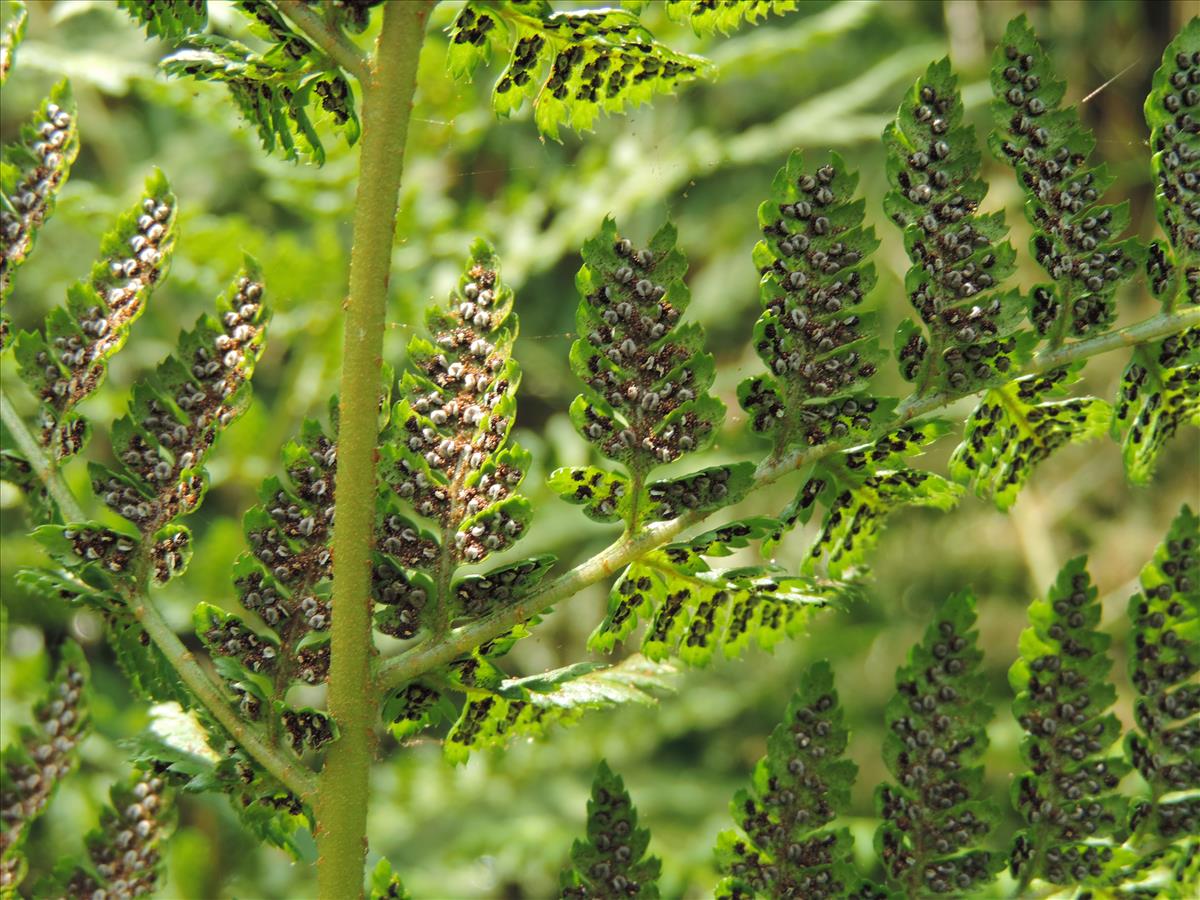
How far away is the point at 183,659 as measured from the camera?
48.9 inches

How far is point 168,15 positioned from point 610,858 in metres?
0.95

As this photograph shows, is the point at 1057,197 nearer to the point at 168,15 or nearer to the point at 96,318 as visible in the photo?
the point at 168,15

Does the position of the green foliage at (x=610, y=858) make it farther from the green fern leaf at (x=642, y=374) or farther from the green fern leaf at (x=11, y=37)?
the green fern leaf at (x=11, y=37)

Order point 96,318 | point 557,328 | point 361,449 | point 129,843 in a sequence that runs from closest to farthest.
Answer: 1. point 361,449
2. point 96,318
3. point 129,843
4. point 557,328

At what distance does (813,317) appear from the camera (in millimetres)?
1294

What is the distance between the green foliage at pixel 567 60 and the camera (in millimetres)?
1216

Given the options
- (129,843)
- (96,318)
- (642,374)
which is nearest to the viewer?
(642,374)

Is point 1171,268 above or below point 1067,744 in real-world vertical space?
above

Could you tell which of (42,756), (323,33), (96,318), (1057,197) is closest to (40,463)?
(96,318)

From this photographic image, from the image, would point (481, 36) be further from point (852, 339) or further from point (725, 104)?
point (725, 104)

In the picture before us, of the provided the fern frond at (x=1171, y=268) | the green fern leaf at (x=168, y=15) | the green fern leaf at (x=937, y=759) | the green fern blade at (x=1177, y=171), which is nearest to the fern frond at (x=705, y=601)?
the green fern leaf at (x=937, y=759)

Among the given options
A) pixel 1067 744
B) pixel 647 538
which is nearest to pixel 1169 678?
pixel 1067 744

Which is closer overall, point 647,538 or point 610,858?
point 647,538

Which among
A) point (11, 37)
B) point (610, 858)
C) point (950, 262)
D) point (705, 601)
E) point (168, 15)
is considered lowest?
point (610, 858)
